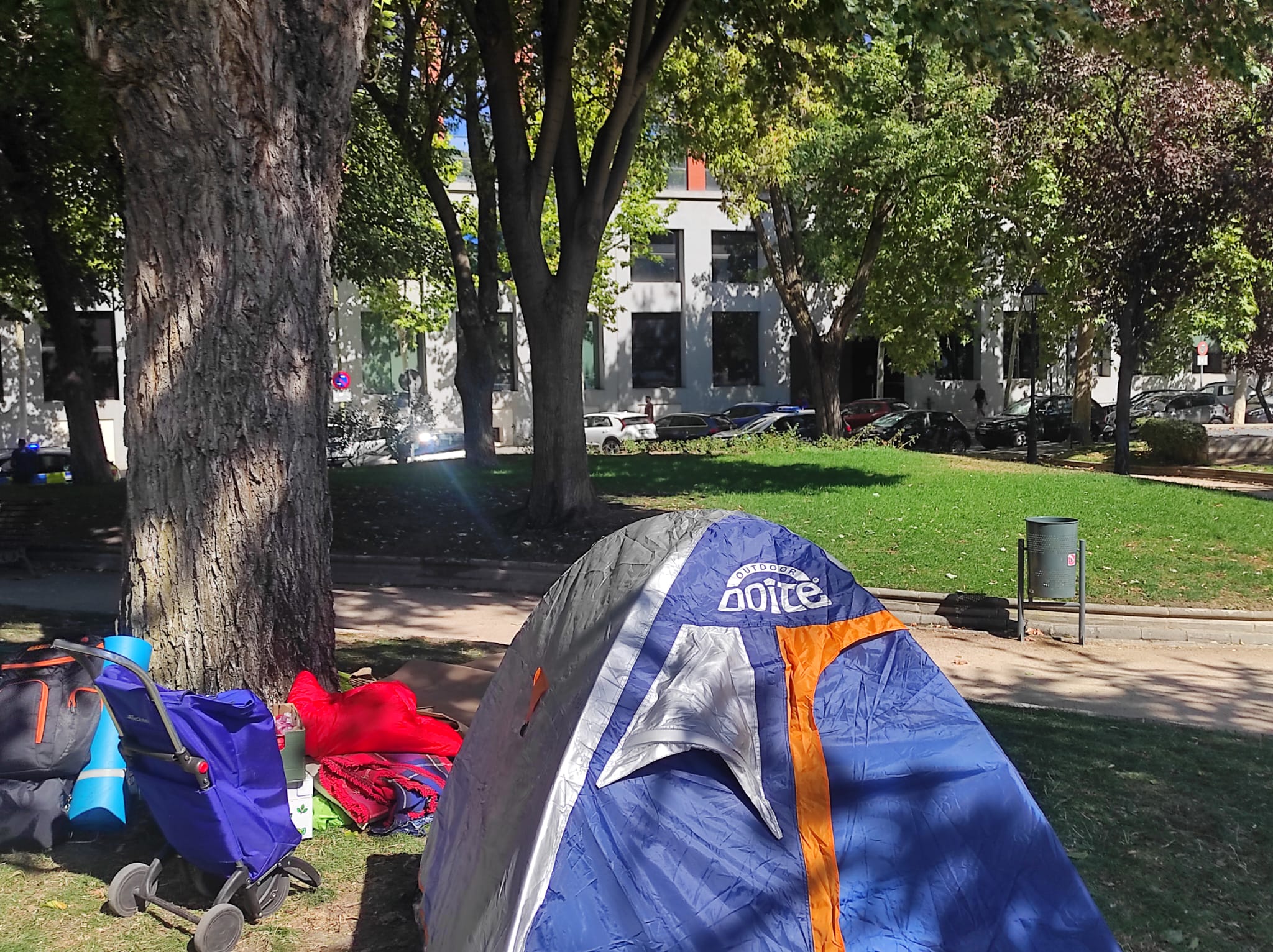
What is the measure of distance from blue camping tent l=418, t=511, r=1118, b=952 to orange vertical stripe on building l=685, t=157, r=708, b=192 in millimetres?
37530

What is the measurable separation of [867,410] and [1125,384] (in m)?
16.1

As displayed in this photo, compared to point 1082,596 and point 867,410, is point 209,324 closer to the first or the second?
point 1082,596

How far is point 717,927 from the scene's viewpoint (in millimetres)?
3014

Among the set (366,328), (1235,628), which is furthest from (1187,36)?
(366,328)

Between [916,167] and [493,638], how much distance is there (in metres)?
14.8

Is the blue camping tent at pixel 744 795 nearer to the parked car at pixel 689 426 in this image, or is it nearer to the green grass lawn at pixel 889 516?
the green grass lawn at pixel 889 516

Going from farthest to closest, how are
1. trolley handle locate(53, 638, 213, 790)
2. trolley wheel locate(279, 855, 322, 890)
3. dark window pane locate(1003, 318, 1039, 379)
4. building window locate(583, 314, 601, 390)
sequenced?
1. building window locate(583, 314, 601, 390)
2. dark window pane locate(1003, 318, 1039, 379)
3. trolley wheel locate(279, 855, 322, 890)
4. trolley handle locate(53, 638, 213, 790)

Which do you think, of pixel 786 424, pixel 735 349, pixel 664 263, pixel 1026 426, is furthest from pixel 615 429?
pixel 1026 426

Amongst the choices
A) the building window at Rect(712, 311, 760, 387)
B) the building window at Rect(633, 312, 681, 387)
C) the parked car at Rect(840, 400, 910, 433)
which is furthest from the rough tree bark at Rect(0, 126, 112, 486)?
the building window at Rect(712, 311, 760, 387)

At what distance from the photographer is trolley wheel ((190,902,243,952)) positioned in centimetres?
371

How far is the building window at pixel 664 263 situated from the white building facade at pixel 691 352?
4 centimetres

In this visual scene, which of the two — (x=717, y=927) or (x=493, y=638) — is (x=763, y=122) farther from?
(x=717, y=927)

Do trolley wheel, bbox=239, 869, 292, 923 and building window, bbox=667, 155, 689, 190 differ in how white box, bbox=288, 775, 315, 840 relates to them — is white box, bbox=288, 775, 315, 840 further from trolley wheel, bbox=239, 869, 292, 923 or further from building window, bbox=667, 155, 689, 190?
building window, bbox=667, 155, 689, 190

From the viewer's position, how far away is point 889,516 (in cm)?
1373
